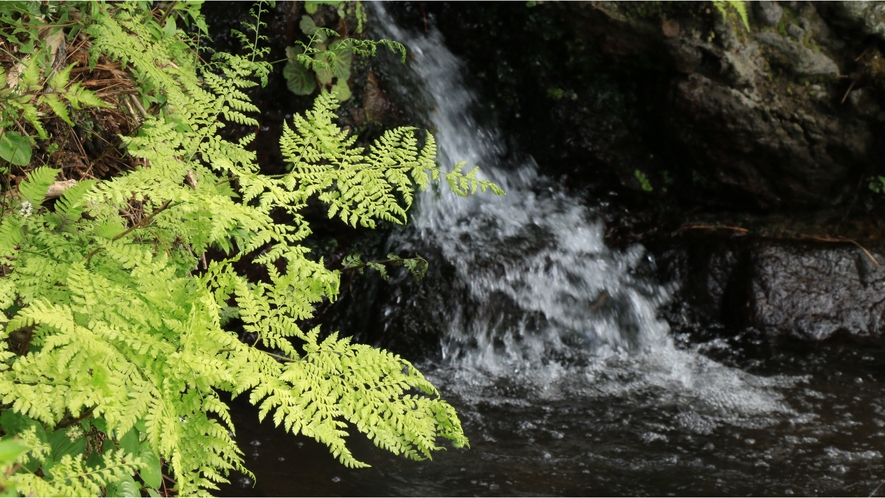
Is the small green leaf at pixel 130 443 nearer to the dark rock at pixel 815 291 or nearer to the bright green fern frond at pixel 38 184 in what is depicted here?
the bright green fern frond at pixel 38 184

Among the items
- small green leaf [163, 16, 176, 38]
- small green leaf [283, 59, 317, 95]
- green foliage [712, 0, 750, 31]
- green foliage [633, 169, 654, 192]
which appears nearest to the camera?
small green leaf [163, 16, 176, 38]

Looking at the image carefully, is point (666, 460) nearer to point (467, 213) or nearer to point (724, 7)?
point (467, 213)

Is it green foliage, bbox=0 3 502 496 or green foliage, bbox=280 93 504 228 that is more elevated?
green foliage, bbox=280 93 504 228

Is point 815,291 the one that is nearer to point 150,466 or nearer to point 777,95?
point 777,95

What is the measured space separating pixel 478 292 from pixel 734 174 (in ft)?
8.56

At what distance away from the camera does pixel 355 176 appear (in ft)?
7.16

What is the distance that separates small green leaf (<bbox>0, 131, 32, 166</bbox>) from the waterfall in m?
3.08

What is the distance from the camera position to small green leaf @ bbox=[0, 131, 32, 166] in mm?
2104

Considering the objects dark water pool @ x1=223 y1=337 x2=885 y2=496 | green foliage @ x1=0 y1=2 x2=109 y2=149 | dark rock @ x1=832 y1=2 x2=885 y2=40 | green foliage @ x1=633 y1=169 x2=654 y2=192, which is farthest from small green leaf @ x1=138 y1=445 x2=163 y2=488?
dark rock @ x1=832 y1=2 x2=885 y2=40

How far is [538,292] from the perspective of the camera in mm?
5461

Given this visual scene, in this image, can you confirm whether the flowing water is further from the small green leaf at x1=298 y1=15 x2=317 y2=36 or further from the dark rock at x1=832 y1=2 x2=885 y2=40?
the dark rock at x1=832 y1=2 x2=885 y2=40

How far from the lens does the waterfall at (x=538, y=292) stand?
4.74 metres

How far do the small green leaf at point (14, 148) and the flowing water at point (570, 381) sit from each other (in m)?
1.85

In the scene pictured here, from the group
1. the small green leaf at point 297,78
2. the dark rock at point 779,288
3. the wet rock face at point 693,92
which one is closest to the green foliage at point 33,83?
the small green leaf at point 297,78
